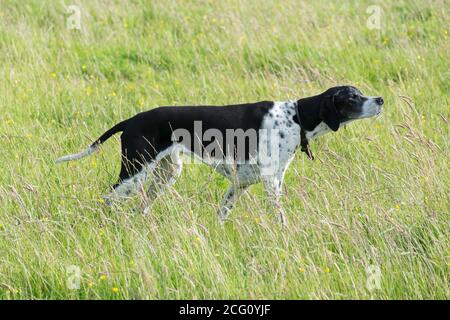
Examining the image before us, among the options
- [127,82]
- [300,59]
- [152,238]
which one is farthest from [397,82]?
[152,238]

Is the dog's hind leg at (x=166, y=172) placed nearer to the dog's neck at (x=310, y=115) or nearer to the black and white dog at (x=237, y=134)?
the black and white dog at (x=237, y=134)

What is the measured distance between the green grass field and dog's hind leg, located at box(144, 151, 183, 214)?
12 cm

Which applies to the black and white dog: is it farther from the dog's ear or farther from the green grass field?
the green grass field

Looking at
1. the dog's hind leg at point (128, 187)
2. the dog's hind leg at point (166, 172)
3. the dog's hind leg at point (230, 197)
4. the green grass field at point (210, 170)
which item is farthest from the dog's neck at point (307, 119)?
the dog's hind leg at point (128, 187)

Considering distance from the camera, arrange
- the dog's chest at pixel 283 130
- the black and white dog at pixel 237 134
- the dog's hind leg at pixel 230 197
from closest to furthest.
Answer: the dog's hind leg at pixel 230 197 → the black and white dog at pixel 237 134 → the dog's chest at pixel 283 130

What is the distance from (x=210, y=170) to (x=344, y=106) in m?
1.15

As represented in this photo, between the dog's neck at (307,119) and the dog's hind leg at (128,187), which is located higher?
the dog's neck at (307,119)

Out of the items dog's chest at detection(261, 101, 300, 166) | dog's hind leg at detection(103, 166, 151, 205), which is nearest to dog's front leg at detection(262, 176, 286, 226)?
dog's chest at detection(261, 101, 300, 166)

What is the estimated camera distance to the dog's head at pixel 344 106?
5.70 meters

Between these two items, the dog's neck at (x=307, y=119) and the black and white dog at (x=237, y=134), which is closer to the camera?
the black and white dog at (x=237, y=134)

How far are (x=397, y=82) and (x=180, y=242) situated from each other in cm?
436

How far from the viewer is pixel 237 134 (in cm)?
572
